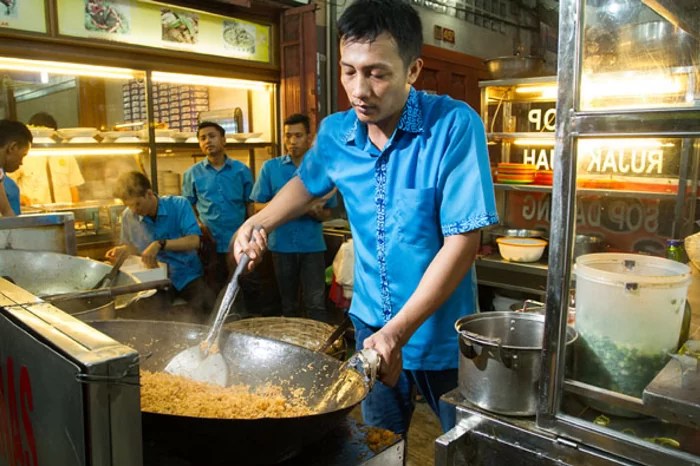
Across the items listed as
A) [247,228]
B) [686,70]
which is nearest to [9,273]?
[247,228]

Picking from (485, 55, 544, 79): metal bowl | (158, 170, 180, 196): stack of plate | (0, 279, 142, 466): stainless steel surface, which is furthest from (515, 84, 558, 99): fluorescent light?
(0, 279, 142, 466): stainless steel surface

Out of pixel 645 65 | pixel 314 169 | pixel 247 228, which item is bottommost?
pixel 247 228

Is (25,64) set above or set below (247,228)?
above

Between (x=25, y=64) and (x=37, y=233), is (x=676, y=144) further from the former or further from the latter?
(x=25, y=64)

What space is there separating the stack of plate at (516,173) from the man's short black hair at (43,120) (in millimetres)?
4144

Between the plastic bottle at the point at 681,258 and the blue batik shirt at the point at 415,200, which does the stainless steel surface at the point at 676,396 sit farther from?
the blue batik shirt at the point at 415,200

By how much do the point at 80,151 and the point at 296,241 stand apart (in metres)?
2.07

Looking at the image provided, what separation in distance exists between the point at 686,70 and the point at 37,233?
2666 mm

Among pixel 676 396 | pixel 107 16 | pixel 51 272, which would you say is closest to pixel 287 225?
pixel 107 16

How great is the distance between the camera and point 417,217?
184 centimetres

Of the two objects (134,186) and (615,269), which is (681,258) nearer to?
(615,269)

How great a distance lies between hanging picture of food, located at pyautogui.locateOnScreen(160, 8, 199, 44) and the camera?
5.30 metres

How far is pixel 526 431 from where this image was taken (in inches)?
54.5

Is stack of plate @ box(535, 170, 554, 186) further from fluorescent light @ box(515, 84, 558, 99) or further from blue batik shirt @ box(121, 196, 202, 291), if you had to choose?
blue batik shirt @ box(121, 196, 202, 291)
